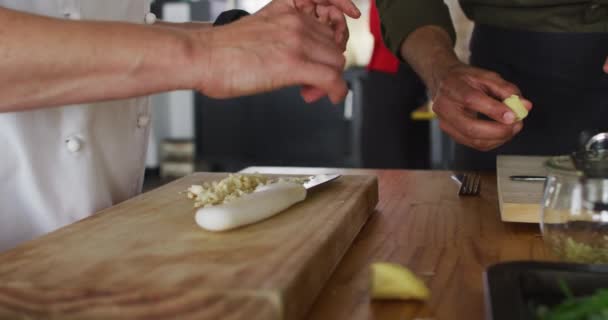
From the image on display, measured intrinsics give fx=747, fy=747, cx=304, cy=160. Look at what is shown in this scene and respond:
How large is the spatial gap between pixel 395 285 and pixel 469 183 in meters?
0.62

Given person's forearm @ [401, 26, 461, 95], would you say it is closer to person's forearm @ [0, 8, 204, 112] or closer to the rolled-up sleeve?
the rolled-up sleeve

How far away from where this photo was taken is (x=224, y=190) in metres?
0.95

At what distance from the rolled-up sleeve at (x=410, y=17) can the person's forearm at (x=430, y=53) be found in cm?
1

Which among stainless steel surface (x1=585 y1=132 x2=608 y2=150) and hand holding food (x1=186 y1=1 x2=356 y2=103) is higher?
hand holding food (x1=186 y1=1 x2=356 y2=103)

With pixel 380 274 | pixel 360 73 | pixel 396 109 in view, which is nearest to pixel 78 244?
pixel 380 274

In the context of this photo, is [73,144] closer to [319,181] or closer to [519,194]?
[319,181]

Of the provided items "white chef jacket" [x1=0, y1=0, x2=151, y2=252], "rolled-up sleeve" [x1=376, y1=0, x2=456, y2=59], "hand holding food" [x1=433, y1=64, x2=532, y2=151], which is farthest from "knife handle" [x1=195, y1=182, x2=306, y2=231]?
"rolled-up sleeve" [x1=376, y1=0, x2=456, y2=59]

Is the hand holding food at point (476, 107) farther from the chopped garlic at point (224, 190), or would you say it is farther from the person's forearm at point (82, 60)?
the person's forearm at point (82, 60)

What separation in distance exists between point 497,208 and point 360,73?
113 inches

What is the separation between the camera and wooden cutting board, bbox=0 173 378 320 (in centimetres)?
60

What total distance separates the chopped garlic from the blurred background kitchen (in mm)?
2108

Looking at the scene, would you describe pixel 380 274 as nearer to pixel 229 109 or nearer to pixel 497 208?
pixel 497 208

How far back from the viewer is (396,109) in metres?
3.67

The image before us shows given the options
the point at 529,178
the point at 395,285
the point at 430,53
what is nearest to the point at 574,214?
the point at 395,285
